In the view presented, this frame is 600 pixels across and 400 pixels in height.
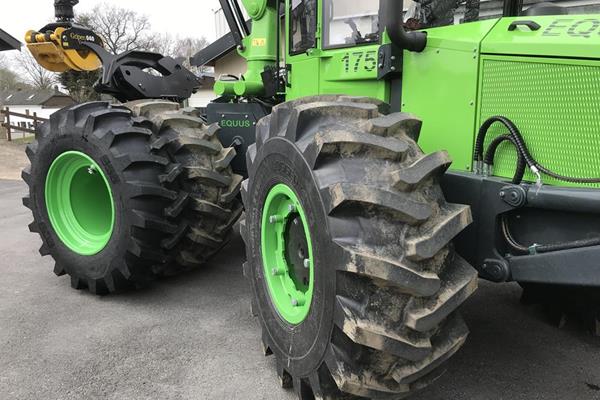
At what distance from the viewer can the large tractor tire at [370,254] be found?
2.06 meters

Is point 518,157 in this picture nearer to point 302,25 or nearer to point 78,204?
point 302,25

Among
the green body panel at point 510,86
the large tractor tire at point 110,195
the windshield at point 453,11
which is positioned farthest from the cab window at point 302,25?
the large tractor tire at point 110,195

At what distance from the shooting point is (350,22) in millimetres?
3021

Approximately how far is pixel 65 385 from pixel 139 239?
1.12m

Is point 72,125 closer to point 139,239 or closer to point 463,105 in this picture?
point 139,239

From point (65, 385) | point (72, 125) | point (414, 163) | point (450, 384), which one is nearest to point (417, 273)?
point (414, 163)

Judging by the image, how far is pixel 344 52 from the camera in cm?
309

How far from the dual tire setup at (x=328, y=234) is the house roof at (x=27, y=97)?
195 feet

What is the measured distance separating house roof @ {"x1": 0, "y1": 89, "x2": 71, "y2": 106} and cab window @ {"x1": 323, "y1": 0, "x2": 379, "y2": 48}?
60.2m

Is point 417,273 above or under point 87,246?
above

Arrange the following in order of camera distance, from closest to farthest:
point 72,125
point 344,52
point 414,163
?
point 414,163, point 344,52, point 72,125

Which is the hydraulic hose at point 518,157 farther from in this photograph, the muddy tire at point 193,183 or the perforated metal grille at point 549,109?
the muddy tire at point 193,183

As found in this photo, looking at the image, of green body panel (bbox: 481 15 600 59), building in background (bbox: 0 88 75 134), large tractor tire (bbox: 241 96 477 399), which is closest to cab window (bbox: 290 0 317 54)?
large tractor tire (bbox: 241 96 477 399)

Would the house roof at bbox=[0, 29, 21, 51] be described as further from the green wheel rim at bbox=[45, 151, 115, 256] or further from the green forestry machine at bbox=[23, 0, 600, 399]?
the green forestry machine at bbox=[23, 0, 600, 399]
